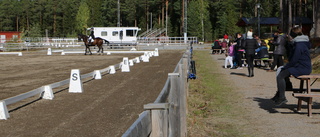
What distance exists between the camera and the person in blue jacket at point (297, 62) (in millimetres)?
8922

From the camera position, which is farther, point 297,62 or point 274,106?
point 274,106

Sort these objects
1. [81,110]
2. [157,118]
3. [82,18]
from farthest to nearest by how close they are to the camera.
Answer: [82,18]
[81,110]
[157,118]

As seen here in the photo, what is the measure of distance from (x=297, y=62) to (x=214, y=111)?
Answer: 209 cm

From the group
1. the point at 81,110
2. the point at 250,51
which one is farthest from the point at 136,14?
the point at 81,110

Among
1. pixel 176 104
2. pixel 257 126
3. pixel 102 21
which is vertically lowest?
pixel 257 126

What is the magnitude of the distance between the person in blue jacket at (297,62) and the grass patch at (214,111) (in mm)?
1086

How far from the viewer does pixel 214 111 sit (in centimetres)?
981

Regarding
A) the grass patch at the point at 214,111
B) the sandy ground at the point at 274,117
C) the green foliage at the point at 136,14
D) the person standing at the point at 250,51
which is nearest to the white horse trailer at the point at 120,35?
the green foliage at the point at 136,14

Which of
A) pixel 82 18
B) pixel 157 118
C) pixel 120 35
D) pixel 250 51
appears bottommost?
pixel 157 118

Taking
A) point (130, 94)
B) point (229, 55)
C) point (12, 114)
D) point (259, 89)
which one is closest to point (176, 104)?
point (12, 114)

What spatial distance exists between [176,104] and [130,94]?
7486 mm

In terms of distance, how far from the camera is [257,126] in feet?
26.6

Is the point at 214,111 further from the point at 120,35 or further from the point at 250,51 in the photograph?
the point at 120,35

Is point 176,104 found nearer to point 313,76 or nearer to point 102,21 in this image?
point 313,76
